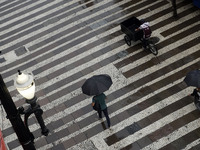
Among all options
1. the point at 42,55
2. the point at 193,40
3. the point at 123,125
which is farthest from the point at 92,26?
the point at 123,125

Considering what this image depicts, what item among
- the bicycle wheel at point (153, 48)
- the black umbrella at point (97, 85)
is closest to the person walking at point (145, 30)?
the bicycle wheel at point (153, 48)

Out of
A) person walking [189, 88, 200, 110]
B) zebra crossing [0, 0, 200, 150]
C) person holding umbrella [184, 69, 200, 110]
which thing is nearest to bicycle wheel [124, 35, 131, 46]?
zebra crossing [0, 0, 200, 150]

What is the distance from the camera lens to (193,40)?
51.8 feet

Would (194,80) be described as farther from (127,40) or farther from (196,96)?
(127,40)

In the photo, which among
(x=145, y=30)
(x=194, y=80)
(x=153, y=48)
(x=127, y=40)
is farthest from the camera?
(x=127, y=40)

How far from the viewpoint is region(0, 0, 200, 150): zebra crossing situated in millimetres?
12727

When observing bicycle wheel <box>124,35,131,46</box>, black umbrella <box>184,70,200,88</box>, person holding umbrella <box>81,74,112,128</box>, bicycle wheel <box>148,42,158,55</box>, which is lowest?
black umbrella <box>184,70,200,88</box>

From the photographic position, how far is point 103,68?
1530 cm

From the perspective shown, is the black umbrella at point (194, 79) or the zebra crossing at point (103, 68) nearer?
the black umbrella at point (194, 79)

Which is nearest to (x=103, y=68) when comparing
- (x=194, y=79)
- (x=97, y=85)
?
(x=97, y=85)

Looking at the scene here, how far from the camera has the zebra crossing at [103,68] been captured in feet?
41.8

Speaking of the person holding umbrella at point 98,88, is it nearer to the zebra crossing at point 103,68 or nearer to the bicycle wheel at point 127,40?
the zebra crossing at point 103,68

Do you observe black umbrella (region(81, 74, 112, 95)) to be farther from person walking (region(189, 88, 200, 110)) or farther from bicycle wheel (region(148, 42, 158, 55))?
bicycle wheel (region(148, 42, 158, 55))

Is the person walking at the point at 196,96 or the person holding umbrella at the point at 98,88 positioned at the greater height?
the person holding umbrella at the point at 98,88
